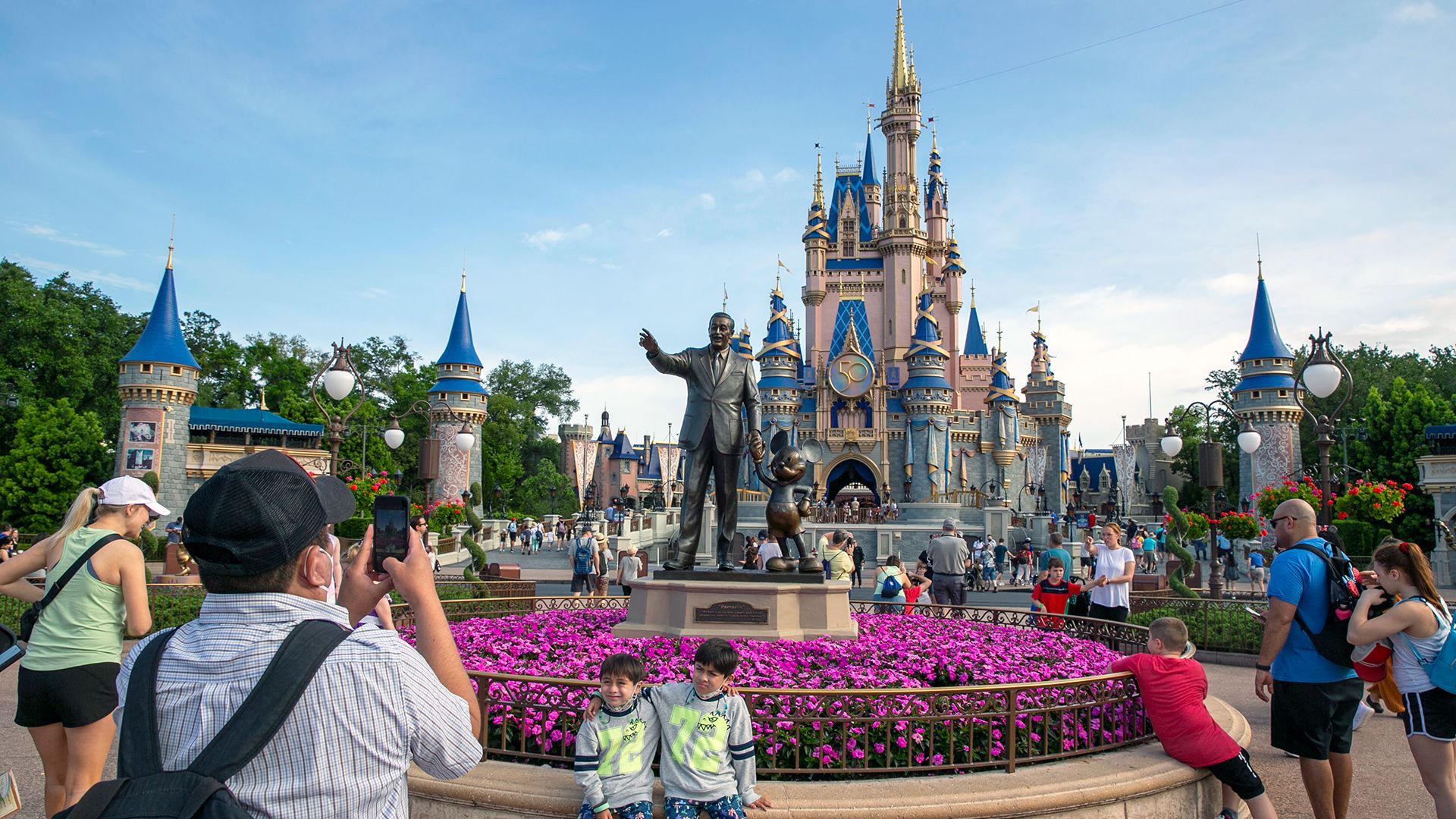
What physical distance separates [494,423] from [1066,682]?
5562cm

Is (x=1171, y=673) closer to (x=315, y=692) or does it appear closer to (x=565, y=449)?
(x=315, y=692)

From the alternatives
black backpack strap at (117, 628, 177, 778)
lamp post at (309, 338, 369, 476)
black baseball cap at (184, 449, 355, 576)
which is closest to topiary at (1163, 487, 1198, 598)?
lamp post at (309, 338, 369, 476)

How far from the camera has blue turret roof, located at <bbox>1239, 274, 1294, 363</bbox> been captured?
142ft

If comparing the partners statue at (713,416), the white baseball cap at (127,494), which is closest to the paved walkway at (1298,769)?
the white baseball cap at (127,494)

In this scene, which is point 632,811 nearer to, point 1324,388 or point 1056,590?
point 1056,590

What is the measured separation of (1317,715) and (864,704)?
7.88ft

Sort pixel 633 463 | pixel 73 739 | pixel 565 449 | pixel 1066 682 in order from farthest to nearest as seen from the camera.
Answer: pixel 633 463, pixel 565 449, pixel 1066 682, pixel 73 739

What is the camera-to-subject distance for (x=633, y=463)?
8869 cm

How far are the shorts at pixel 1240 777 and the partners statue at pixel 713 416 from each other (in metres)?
4.43

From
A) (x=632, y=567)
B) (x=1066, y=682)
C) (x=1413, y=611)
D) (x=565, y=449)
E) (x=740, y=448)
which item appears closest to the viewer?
(x=1413, y=611)

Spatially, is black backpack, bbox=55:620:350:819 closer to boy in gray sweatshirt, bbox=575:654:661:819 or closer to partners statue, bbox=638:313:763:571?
boy in gray sweatshirt, bbox=575:654:661:819

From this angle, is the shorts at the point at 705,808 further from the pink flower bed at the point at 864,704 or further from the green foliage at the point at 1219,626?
the green foliage at the point at 1219,626

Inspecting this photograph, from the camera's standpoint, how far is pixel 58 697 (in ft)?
13.9

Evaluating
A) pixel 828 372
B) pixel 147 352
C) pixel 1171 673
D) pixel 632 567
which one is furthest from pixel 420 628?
pixel 828 372
